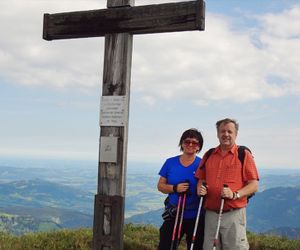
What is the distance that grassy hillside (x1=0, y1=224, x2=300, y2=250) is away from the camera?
29.0 feet

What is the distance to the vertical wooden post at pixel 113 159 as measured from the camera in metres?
6.52

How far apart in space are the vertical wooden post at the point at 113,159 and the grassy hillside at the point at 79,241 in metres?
2.56

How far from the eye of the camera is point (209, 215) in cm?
596

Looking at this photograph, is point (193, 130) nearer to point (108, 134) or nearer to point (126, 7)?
point (108, 134)

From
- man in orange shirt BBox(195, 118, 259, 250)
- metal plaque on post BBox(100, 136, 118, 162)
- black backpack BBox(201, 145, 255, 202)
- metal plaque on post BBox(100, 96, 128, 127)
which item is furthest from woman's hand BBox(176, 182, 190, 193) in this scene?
metal plaque on post BBox(100, 96, 128, 127)

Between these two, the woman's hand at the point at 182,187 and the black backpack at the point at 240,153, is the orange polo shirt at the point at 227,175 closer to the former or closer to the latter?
the black backpack at the point at 240,153

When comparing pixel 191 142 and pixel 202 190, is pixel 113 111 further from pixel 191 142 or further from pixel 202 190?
pixel 202 190

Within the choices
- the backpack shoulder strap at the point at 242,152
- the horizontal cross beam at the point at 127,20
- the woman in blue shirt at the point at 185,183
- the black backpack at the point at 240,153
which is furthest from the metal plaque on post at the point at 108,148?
the backpack shoulder strap at the point at 242,152

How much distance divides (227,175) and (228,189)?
9.9 inches

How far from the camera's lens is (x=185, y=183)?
6.16m

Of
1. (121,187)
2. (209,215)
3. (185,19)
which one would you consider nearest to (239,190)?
(209,215)

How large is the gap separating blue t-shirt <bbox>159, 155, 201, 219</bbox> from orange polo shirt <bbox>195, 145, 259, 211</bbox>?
0.31 meters

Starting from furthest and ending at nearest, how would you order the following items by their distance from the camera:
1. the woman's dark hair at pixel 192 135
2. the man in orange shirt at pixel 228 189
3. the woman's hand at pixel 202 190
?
1. the woman's dark hair at pixel 192 135
2. the woman's hand at pixel 202 190
3. the man in orange shirt at pixel 228 189

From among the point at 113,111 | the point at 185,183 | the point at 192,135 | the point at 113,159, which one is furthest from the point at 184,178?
the point at 113,111
